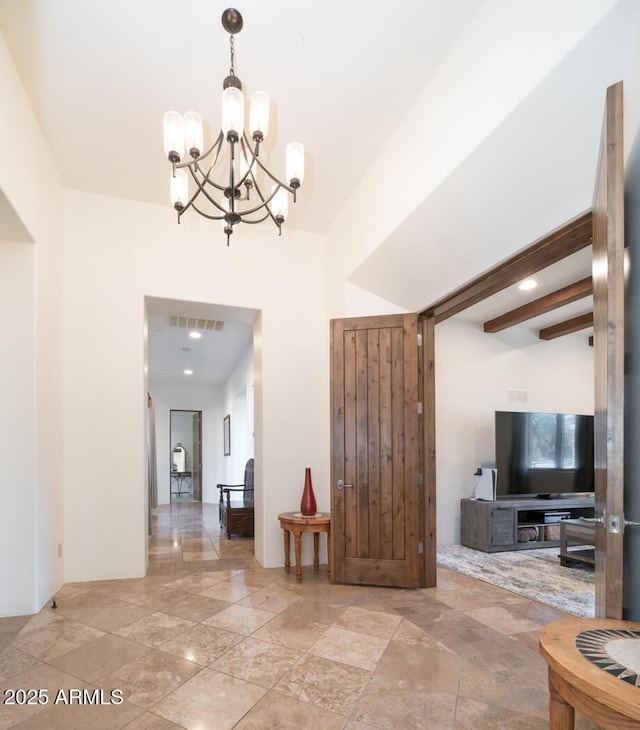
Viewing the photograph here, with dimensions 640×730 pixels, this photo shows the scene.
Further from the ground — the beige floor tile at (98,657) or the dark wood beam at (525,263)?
the dark wood beam at (525,263)

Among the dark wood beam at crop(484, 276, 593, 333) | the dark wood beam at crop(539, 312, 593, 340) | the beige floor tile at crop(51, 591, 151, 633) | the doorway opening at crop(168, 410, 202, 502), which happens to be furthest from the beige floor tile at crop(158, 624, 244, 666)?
the doorway opening at crop(168, 410, 202, 502)

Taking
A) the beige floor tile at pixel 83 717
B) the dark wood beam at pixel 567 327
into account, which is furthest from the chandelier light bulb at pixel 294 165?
the dark wood beam at pixel 567 327

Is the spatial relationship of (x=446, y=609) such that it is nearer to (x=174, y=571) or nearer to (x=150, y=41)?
(x=174, y=571)

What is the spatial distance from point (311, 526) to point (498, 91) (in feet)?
11.3

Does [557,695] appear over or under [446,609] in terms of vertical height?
over

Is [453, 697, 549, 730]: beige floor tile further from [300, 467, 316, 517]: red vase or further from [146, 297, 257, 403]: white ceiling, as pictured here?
[146, 297, 257, 403]: white ceiling

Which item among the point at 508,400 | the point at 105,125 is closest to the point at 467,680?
the point at 105,125

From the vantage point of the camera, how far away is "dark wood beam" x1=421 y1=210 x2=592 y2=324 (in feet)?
8.94

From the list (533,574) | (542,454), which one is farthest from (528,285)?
(533,574)

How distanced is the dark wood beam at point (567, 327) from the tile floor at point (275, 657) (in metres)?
3.71

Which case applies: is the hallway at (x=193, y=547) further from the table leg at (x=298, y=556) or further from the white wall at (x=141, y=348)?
the table leg at (x=298, y=556)

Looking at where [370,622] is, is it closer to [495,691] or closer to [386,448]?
[495,691]

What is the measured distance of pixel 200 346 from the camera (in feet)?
26.5

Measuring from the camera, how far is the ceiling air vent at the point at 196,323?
6285 millimetres
